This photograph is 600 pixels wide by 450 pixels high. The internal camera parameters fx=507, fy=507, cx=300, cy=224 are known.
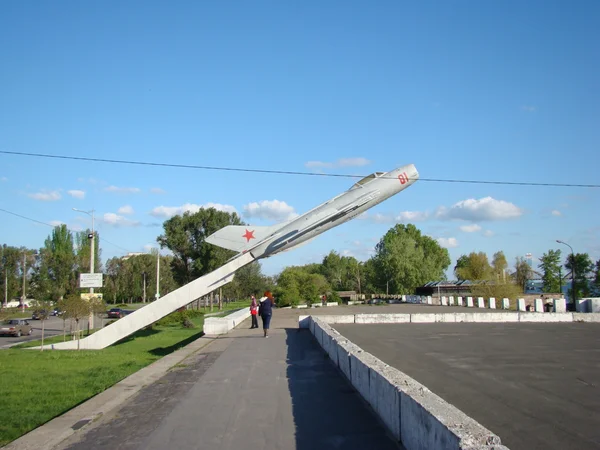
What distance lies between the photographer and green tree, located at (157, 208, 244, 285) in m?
56.4

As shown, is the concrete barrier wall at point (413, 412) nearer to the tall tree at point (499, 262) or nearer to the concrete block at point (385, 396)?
the concrete block at point (385, 396)

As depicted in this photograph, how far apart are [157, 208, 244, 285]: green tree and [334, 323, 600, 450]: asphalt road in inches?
1540

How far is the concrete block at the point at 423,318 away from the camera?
86.5 feet

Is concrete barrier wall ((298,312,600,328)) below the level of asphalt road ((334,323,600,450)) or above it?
below

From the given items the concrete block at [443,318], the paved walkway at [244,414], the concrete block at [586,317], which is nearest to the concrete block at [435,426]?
the paved walkway at [244,414]

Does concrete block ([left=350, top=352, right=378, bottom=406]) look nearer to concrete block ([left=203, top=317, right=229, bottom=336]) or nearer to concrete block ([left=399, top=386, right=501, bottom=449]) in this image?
Result: concrete block ([left=399, top=386, right=501, bottom=449])

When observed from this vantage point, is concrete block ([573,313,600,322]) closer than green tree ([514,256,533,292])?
Yes

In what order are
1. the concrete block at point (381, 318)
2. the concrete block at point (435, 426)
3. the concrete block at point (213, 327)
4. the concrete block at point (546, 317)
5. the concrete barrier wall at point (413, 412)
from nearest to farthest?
the concrete block at point (435, 426), the concrete barrier wall at point (413, 412), the concrete block at point (213, 327), the concrete block at point (546, 317), the concrete block at point (381, 318)

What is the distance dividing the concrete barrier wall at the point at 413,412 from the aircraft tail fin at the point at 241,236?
16362 millimetres

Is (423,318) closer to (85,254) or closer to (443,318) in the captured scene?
(443,318)

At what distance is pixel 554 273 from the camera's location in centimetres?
9094

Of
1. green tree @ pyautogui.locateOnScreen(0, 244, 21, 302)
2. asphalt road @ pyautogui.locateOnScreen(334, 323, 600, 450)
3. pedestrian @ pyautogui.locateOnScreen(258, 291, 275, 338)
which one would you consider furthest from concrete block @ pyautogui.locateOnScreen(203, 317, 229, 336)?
green tree @ pyautogui.locateOnScreen(0, 244, 21, 302)

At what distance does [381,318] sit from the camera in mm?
27094

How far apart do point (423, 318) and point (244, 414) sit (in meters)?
20.3
